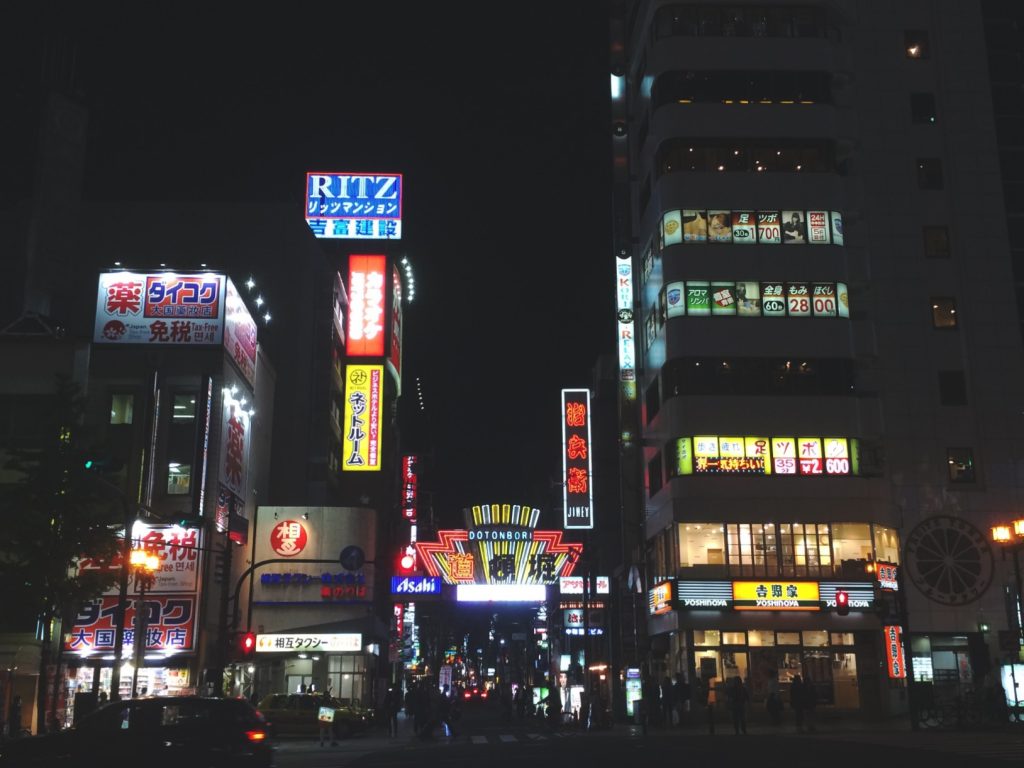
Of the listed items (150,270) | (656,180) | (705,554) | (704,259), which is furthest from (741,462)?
(150,270)

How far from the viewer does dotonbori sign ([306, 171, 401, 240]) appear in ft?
239

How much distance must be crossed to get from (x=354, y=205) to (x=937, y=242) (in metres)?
41.2

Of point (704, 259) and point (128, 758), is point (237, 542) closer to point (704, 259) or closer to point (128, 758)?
point (704, 259)

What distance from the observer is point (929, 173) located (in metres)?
52.1

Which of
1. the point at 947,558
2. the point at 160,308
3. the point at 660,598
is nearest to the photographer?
the point at 160,308

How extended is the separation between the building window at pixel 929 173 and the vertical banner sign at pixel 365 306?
33.7 metres

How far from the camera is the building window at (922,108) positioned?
52.7 metres

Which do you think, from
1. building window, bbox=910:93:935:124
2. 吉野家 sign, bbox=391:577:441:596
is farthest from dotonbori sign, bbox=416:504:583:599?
building window, bbox=910:93:935:124

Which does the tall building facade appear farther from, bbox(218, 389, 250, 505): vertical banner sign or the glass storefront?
bbox(218, 389, 250, 505): vertical banner sign

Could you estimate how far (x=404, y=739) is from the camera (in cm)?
3819

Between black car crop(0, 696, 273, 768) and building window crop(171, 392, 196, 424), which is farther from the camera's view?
building window crop(171, 392, 196, 424)

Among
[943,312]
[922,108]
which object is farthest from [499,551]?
[922,108]

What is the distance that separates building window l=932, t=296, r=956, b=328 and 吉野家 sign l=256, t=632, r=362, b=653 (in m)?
34.3

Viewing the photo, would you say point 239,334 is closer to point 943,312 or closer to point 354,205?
point 354,205
